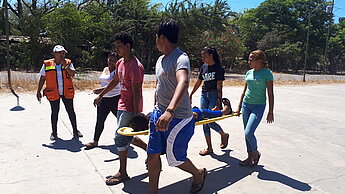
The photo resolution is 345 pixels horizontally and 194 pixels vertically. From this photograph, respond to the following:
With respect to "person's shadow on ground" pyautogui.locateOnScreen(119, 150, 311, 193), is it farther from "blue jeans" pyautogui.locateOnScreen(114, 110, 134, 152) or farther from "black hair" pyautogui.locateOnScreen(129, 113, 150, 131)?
"black hair" pyautogui.locateOnScreen(129, 113, 150, 131)

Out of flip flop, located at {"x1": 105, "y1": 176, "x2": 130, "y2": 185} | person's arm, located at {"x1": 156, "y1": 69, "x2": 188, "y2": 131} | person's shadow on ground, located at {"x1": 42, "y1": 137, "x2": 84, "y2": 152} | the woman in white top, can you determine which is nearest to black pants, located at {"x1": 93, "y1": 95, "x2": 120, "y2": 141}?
the woman in white top

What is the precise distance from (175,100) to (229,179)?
1.72 meters

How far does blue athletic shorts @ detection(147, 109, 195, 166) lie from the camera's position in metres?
2.74

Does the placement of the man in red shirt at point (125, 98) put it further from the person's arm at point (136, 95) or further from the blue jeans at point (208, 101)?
the blue jeans at point (208, 101)

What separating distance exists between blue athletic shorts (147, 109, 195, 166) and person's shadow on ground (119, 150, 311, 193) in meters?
0.67

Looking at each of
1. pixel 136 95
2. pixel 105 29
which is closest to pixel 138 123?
pixel 136 95

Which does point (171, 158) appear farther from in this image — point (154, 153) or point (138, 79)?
point (138, 79)

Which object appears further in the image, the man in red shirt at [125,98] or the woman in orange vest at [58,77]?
the woman in orange vest at [58,77]

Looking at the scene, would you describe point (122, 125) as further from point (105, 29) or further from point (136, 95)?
point (105, 29)

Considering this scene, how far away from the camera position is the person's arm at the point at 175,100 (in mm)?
2324

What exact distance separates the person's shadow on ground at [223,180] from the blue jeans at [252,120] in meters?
0.33

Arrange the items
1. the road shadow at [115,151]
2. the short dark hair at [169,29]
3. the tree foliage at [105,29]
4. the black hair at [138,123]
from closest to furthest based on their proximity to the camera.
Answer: the short dark hair at [169,29]
the black hair at [138,123]
the road shadow at [115,151]
the tree foliage at [105,29]

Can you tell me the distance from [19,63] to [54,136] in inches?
779

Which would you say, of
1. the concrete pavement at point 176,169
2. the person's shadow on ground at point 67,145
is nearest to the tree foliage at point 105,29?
the concrete pavement at point 176,169
